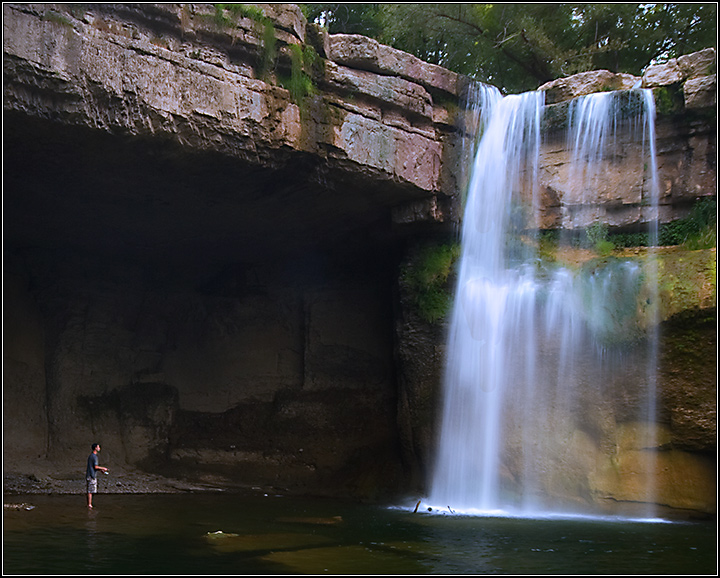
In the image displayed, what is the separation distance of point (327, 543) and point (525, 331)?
5812 mm

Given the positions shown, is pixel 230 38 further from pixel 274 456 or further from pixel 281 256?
pixel 274 456

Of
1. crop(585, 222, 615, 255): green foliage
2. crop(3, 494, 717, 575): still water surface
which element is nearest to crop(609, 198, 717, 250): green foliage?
crop(585, 222, 615, 255): green foliage

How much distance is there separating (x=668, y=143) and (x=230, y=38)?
7.18 meters

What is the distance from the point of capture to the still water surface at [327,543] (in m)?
6.56

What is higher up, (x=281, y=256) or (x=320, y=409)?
(x=281, y=256)

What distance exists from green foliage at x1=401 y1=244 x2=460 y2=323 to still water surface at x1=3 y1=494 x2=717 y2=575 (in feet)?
11.8

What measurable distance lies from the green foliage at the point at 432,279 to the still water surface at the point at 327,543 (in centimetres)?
359

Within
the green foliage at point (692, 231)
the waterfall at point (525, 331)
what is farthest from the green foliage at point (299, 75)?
the green foliage at point (692, 231)

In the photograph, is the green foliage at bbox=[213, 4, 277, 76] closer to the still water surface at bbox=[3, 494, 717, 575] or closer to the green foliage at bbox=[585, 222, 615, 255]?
the green foliage at bbox=[585, 222, 615, 255]

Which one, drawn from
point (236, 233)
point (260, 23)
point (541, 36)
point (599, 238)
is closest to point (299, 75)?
point (260, 23)

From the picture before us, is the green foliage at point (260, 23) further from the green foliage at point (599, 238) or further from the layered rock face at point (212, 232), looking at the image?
the green foliage at point (599, 238)

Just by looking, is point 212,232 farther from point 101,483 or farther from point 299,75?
point 101,483

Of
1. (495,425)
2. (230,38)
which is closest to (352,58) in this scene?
(230,38)

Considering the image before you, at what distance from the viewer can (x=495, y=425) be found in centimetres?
1238
